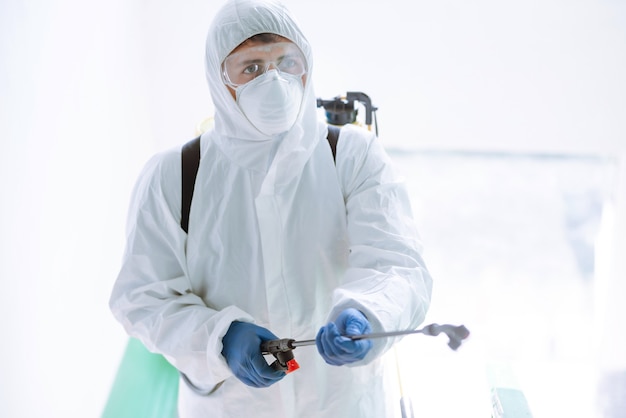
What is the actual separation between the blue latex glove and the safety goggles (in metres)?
0.44

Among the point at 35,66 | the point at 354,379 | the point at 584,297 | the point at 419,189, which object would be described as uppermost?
the point at 35,66

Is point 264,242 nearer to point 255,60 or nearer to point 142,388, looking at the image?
point 255,60

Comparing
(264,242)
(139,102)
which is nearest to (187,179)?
(264,242)

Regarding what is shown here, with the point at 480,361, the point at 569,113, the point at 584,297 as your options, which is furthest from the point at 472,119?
the point at 480,361

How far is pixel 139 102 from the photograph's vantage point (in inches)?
108

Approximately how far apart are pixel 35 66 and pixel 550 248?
2665 millimetres

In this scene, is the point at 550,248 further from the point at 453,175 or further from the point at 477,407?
the point at 477,407

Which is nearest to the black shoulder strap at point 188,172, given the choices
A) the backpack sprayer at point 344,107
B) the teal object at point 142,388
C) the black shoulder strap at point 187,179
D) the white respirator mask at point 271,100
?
the black shoulder strap at point 187,179

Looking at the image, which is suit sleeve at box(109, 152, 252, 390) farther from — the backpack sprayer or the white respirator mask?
the backpack sprayer

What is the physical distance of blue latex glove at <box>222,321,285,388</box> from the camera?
1.01 meters

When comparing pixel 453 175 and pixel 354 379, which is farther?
pixel 453 175

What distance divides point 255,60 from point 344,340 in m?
0.53

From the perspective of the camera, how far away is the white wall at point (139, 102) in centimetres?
152

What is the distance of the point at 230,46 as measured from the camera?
1.08m
